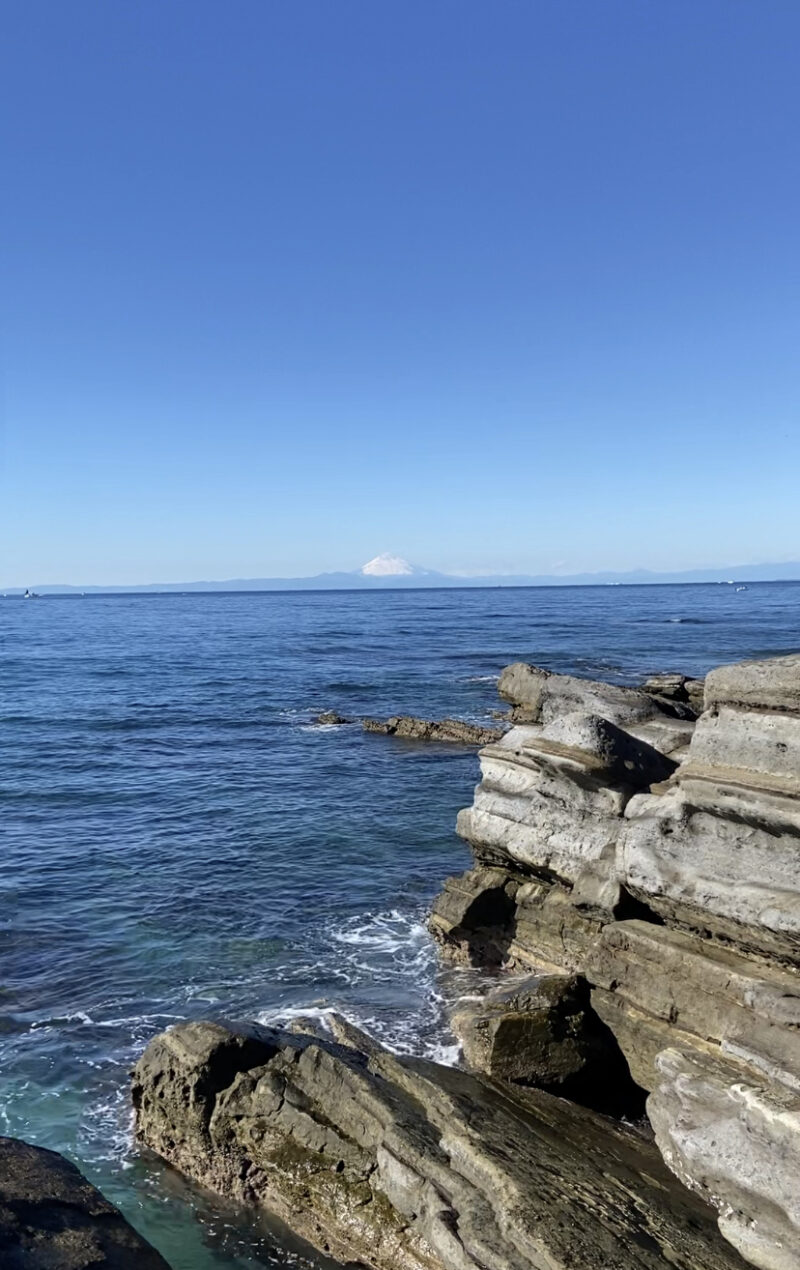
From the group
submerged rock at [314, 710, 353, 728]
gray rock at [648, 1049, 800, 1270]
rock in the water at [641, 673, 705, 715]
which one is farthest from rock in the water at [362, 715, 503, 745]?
gray rock at [648, 1049, 800, 1270]

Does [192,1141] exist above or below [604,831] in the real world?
below

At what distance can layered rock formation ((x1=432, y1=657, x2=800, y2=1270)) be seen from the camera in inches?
361

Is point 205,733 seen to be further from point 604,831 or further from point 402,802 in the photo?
point 604,831

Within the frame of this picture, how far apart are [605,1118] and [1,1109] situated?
28.0 feet

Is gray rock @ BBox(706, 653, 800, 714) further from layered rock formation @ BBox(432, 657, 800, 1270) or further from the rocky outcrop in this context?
the rocky outcrop

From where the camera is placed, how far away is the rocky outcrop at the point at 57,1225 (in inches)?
296

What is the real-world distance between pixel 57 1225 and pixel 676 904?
28.0 ft

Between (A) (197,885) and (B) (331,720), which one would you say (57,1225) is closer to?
(A) (197,885)

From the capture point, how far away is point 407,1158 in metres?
9.00

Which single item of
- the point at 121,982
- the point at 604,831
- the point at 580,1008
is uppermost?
the point at 604,831

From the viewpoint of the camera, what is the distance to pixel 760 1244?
820 centimetres

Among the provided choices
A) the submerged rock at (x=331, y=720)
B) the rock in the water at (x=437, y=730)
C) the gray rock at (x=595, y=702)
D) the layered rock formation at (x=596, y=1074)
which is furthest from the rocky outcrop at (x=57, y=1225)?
the submerged rock at (x=331, y=720)

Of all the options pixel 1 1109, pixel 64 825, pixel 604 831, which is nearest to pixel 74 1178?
pixel 1 1109

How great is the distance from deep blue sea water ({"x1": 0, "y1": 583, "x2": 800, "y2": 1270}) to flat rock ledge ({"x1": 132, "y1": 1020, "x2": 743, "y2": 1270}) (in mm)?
605
